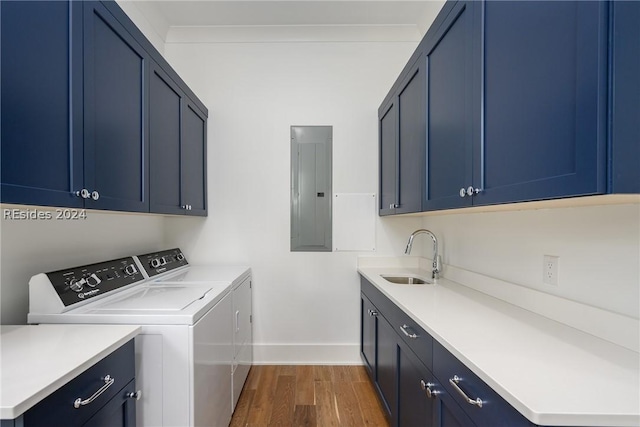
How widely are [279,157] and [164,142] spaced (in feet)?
3.27

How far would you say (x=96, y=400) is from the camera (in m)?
0.93

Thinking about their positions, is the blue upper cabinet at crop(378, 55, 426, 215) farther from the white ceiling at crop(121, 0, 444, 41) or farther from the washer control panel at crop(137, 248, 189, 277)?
the washer control panel at crop(137, 248, 189, 277)

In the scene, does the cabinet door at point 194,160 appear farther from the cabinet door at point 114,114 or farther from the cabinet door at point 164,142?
the cabinet door at point 114,114

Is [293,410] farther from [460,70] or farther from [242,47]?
[242,47]

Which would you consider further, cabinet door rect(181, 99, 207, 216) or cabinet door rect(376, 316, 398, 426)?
cabinet door rect(181, 99, 207, 216)

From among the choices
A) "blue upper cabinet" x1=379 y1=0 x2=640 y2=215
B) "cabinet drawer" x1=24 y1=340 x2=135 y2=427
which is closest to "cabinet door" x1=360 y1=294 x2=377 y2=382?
"blue upper cabinet" x1=379 y1=0 x2=640 y2=215

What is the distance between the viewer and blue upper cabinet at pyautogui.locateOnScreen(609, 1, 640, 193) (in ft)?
2.06

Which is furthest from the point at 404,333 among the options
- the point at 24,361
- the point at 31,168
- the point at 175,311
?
the point at 31,168

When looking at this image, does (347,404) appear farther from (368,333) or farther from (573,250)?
(573,250)

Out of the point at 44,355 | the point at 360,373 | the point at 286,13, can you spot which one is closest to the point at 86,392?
the point at 44,355

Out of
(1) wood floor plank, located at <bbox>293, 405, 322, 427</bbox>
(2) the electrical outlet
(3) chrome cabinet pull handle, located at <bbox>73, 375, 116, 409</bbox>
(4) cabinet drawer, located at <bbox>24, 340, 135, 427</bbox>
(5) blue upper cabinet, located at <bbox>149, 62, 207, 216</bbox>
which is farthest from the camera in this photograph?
(1) wood floor plank, located at <bbox>293, 405, 322, 427</bbox>

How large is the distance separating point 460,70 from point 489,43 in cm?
18

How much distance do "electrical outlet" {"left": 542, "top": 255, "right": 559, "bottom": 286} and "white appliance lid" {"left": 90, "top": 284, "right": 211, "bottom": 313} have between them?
1.58 m

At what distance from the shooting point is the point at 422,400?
3.95 ft
